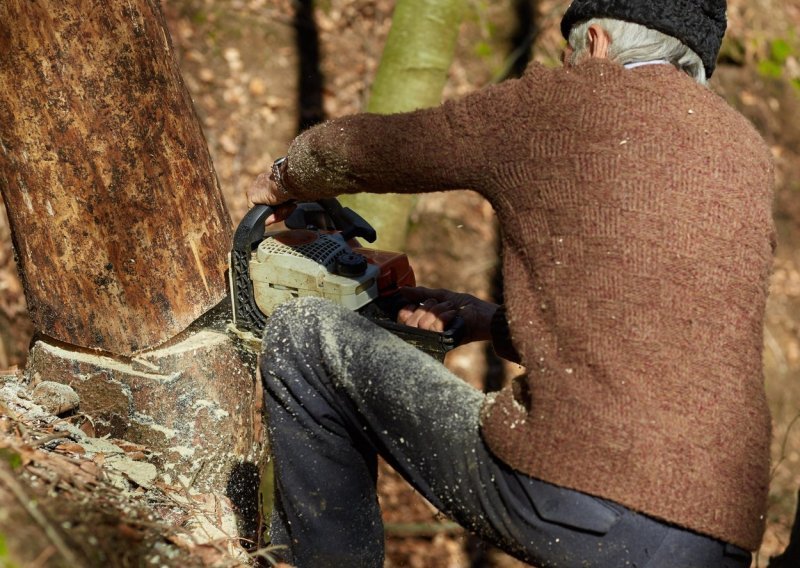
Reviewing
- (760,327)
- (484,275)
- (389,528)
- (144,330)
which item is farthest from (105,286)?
(484,275)

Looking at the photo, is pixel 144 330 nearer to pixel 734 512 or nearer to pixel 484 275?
pixel 734 512

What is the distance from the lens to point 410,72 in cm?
438

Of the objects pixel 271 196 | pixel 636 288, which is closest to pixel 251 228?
pixel 271 196

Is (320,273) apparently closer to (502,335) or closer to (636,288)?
(502,335)

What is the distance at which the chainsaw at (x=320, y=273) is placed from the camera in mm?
2848

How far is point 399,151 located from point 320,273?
624 millimetres

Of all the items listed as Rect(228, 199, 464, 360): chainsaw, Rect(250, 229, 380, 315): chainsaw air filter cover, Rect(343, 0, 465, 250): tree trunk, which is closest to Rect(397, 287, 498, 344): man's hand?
Rect(228, 199, 464, 360): chainsaw

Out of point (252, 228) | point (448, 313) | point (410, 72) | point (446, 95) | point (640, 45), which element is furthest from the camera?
point (446, 95)

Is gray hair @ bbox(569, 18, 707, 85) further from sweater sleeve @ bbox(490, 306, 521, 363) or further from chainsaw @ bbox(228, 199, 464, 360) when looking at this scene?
chainsaw @ bbox(228, 199, 464, 360)

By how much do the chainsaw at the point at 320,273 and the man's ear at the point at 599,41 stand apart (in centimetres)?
96

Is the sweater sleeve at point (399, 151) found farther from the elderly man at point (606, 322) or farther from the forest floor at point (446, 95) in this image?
the forest floor at point (446, 95)

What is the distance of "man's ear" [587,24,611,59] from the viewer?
2.39 m

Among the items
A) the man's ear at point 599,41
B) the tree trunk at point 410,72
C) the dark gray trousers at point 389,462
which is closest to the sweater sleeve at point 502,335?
the dark gray trousers at point 389,462

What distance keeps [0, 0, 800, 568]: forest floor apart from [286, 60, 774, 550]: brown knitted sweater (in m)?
3.86
